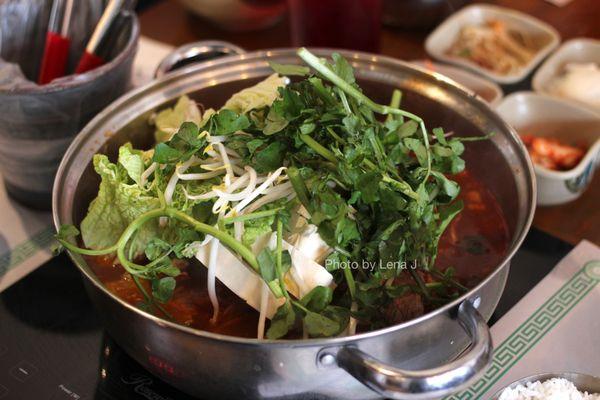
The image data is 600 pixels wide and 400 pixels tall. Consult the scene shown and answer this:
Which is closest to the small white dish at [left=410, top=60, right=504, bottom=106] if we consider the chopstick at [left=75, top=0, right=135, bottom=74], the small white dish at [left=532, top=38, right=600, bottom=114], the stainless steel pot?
the small white dish at [left=532, top=38, right=600, bottom=114]

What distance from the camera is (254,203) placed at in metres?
1.07

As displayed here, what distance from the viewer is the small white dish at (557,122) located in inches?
59.4

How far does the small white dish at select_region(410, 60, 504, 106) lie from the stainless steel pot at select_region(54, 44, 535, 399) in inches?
15.4

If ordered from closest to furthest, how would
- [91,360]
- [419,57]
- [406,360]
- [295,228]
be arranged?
1. [406,360]
2. [295,228]
3. [91,360]
4. [419,57]

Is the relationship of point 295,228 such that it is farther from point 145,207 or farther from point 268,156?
point 145,207

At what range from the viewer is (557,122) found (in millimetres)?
1677

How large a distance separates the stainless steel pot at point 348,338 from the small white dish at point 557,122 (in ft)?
0.83

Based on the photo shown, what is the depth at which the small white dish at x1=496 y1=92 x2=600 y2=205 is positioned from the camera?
1509mm

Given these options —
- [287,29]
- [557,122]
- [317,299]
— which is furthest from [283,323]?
[287,29]

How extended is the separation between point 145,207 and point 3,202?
1.98 feet

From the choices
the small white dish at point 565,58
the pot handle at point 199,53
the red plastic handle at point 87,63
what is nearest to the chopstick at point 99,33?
the red plastic handle at point 87,63

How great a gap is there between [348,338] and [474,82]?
3.68ft

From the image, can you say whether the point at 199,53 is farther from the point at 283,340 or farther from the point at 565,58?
the point at 565,58

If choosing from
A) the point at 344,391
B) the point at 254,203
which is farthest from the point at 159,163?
the point at 344,391
